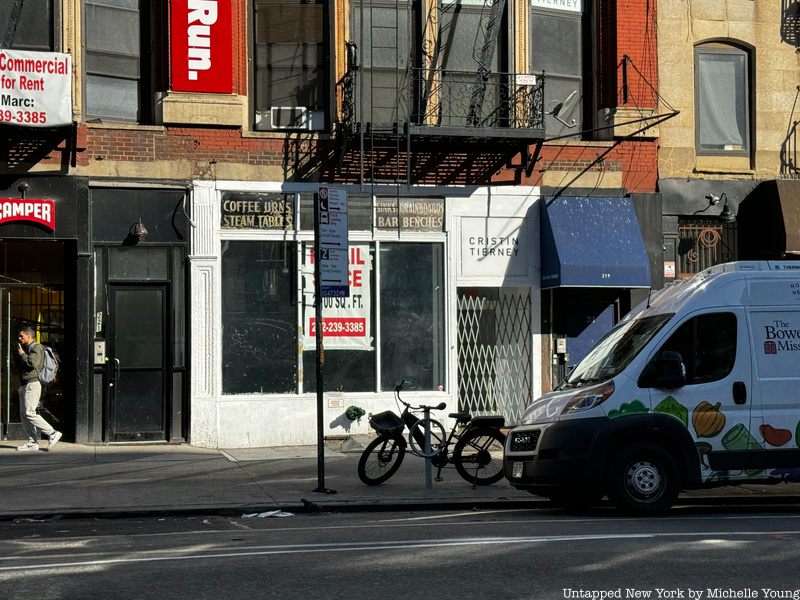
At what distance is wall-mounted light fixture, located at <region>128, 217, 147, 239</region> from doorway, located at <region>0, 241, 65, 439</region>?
46.9 inches

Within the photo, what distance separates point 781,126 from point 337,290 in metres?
10.0

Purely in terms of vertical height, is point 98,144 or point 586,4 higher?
point 586,4

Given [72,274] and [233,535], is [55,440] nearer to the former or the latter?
[72,274]

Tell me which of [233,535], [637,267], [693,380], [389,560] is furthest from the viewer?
[637,267]

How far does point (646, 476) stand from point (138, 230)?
29.4 ft

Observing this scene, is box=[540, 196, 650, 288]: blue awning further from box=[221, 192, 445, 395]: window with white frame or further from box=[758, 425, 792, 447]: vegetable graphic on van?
box=[758, 425, 792, 447]: vegetable graphic on van

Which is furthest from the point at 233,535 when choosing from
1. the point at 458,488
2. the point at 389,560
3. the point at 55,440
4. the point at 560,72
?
the point at 560,72

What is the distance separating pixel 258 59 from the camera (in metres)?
16.9

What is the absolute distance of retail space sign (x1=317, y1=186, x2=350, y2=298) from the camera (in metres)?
12.0

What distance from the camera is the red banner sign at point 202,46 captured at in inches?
631

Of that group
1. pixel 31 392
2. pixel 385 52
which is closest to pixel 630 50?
pixel 385 52

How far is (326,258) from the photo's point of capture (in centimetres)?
1227

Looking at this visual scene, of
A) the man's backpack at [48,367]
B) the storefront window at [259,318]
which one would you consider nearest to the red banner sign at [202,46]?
the storefront window at [259,318]

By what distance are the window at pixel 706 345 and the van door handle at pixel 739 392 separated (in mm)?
143
